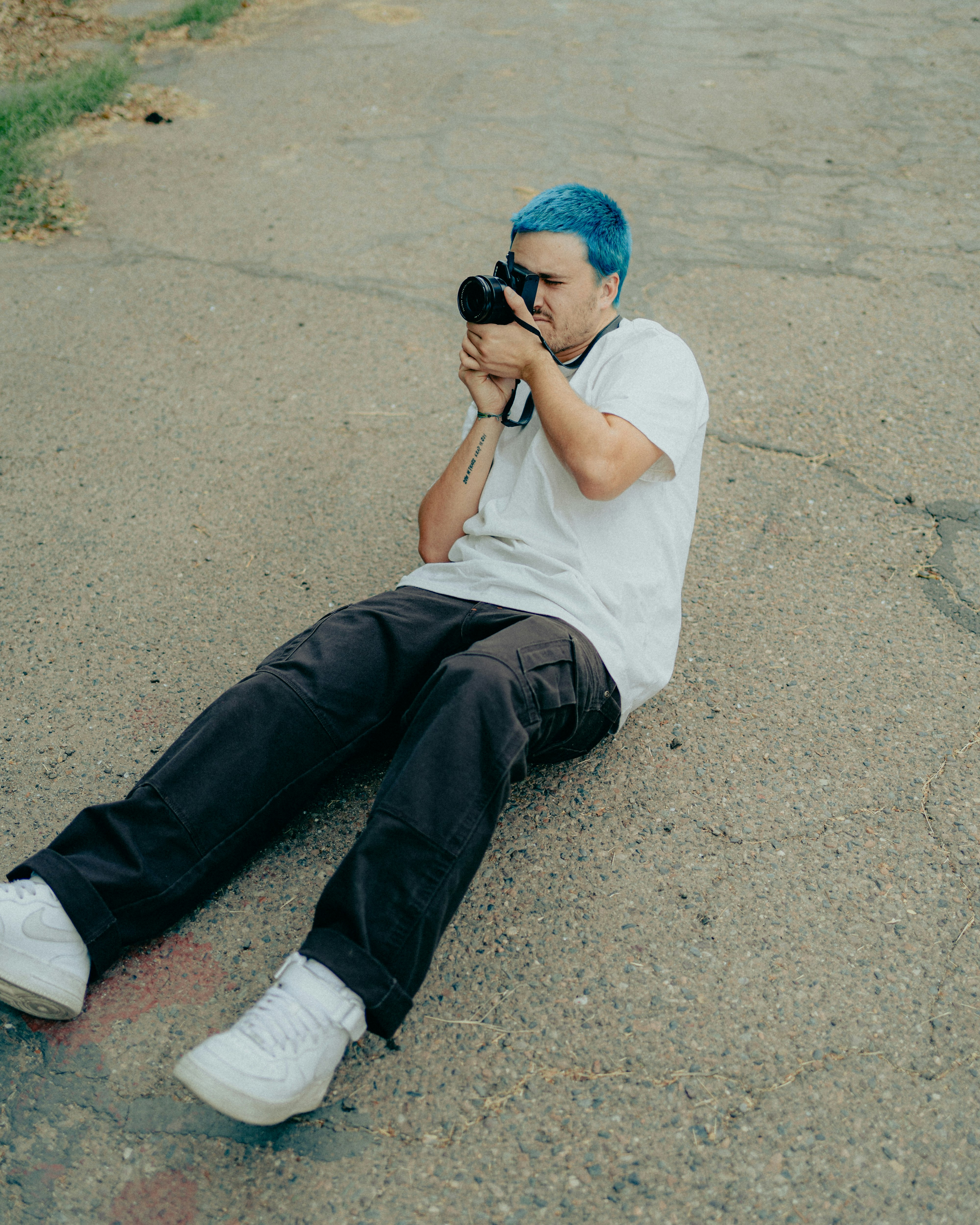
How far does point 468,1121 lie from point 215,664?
4.31ft

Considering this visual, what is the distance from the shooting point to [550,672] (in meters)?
1.77

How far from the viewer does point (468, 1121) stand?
1561 mm

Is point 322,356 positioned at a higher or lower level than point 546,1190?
higher

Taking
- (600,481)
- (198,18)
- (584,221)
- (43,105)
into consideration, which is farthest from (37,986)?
(198,18)

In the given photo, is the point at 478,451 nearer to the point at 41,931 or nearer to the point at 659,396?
the point at 659,396

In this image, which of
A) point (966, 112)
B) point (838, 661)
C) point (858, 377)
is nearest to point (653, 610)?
point (838, 661)

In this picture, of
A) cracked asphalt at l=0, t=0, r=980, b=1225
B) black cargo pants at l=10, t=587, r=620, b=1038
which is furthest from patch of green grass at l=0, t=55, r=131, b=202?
black cargo pants at l=10, t=587, r=620, b=1038

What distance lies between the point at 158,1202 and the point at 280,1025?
0.33 meters

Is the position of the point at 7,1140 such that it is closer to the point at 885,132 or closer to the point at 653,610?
the point at 653,610

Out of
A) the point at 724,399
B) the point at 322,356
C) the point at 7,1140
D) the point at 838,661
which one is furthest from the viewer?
the point at 322,356

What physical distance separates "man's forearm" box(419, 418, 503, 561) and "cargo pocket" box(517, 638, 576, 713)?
0.50 meters

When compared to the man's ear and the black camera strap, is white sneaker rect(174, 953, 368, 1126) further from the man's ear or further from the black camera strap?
the man's ear

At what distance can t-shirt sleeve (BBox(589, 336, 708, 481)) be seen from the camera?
1907 millimetres

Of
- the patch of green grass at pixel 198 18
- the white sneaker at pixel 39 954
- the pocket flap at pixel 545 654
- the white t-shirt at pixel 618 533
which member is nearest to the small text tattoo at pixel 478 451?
the white t-shirt at pixel 618 533
